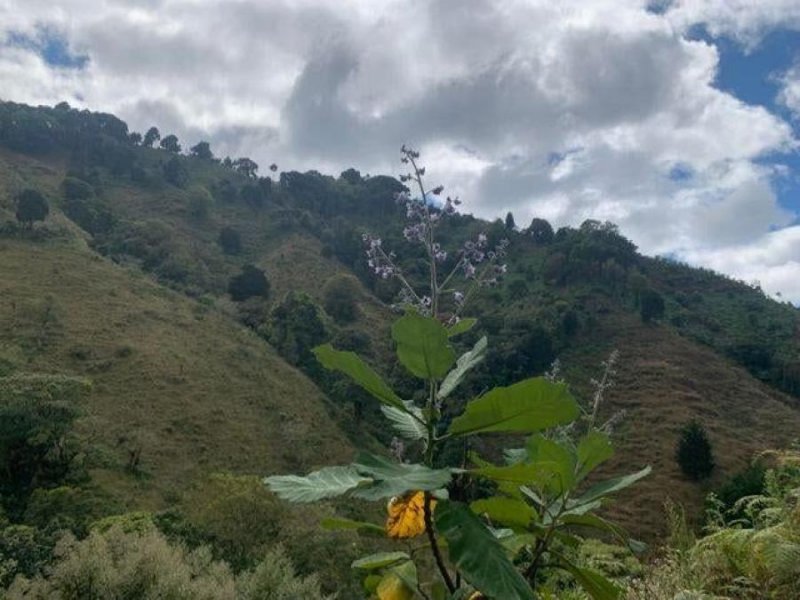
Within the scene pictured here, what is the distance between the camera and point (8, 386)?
87.0 feet

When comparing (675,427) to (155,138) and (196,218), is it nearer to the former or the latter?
(196,218)

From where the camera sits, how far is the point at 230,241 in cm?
7225

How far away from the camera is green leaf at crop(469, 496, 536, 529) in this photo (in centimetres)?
146

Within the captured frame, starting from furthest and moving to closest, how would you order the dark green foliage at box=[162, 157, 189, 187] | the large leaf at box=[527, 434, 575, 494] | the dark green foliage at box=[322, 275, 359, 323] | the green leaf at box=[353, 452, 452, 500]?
1. the dark green foliage at box=[162, 157, 189, 187]
2. the dark green foliage at box=[322, 275, 359, 323]
3. the large leaf at box=[527, 434, 575, 494]
4. the green leaf at box=[353, 452, 452, 500]

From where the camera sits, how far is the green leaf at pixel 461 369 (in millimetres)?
1465

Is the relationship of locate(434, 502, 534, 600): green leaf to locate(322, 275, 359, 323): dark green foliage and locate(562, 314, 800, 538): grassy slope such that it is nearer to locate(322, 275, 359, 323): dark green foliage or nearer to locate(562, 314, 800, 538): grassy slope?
locate(562, 314, 800, 538): grassy slope

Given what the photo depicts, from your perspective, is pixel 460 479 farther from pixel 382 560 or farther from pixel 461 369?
pixel 382 560

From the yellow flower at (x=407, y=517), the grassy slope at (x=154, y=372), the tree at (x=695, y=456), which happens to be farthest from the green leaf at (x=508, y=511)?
the tree at (x=695, y=456)

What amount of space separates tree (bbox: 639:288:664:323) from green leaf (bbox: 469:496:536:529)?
59812mm

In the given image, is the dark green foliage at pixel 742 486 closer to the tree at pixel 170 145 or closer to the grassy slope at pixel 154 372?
the grassy slope at pixel 154 372

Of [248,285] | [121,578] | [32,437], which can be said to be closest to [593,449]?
[121,578]

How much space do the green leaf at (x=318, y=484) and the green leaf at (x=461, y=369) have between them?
256mm

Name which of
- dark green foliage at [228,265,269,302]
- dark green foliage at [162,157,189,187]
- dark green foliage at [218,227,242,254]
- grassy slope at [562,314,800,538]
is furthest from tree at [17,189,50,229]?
grassy slope at [562,314,800,538]

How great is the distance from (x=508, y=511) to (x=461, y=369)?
334mm
